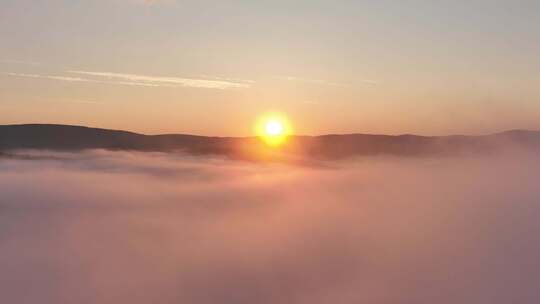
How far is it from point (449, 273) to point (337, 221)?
97.1 ft

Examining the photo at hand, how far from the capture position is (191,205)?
9400 cm

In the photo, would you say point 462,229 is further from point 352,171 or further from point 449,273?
point 352,171

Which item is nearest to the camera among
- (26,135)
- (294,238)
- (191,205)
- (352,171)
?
(294,238)

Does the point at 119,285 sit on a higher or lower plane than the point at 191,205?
lower

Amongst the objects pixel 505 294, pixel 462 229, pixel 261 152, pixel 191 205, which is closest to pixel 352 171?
pixel 261 152

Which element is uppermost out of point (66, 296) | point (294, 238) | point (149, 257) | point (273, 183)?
point (273, 183)

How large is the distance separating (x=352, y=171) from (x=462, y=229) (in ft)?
199

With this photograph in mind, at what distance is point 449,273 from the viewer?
2103 inches

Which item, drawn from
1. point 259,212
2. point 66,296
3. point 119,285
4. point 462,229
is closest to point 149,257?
point 119,285

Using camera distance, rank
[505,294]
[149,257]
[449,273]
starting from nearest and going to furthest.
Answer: [505,294]
[449,273]
[149,257]

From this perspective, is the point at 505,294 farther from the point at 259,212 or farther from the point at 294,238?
the point at 259,212

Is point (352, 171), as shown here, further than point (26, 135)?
Yes

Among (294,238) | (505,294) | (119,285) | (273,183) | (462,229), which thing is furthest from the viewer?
(273,183)

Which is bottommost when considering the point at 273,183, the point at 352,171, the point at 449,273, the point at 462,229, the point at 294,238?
the point at 449,273
